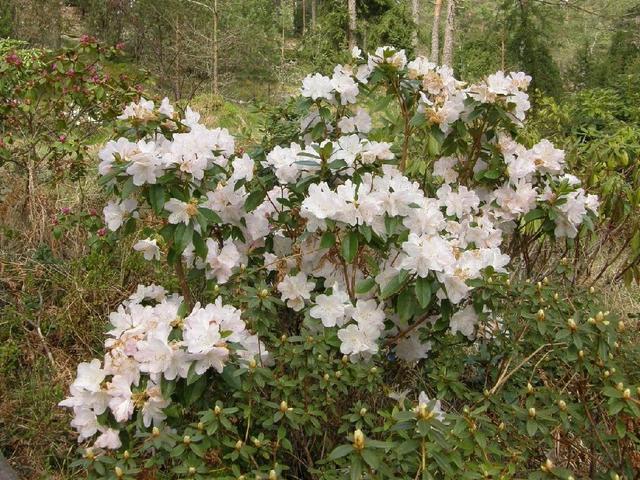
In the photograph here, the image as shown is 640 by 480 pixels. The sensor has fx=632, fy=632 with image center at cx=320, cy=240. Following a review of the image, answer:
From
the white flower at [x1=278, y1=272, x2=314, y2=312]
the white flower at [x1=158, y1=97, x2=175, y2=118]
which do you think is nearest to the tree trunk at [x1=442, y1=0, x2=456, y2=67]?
the white flower at [x1=158, y1=97, x2=175, y2=118]

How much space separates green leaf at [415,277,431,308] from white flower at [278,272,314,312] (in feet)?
1.44

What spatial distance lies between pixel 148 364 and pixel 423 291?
69 centimetres

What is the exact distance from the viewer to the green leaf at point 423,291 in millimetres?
1570

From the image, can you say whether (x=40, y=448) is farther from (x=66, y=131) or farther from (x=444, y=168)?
(x=66, y=131)

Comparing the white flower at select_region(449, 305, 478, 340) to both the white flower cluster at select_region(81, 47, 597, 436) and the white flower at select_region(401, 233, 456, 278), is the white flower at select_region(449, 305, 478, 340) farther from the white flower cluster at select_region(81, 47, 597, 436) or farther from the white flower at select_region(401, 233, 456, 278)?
the white flower at select_region(401, 233, 456, 278)

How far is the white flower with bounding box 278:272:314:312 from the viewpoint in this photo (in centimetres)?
194

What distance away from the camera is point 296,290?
6.37 feet

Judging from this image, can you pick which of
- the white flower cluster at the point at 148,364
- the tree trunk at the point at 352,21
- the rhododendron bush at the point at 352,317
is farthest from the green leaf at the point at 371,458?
the tree trunk at the point at 352,21

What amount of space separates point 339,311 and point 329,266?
0.80ft

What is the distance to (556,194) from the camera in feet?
7.05

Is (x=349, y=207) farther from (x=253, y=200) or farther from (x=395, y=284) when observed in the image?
(x=253, y=200)

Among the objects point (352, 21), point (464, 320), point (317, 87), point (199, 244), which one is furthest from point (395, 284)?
point (352, 21)

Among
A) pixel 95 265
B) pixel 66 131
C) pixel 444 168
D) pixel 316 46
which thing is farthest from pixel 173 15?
pixel 444 168

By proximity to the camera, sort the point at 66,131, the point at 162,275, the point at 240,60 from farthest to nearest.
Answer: the point at 240,60
the point at 66,131
the point at 162,275
